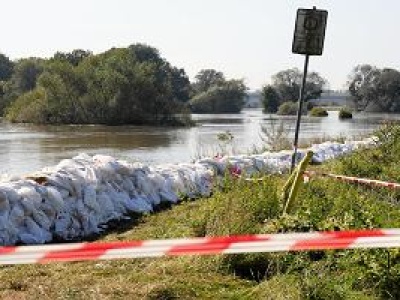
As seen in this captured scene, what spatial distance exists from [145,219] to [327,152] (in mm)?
9816

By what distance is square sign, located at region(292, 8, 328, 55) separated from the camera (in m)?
8.86

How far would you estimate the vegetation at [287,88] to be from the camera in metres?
105

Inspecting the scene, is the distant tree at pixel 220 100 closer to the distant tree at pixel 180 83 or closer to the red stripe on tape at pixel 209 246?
the distant tree at pixel 180 83

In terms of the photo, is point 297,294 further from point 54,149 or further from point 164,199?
point 54,149

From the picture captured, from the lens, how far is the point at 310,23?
8.87 meters

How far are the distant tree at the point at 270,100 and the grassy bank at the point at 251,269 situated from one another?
97.6m

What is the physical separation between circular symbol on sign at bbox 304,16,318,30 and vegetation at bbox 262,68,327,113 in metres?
96.0

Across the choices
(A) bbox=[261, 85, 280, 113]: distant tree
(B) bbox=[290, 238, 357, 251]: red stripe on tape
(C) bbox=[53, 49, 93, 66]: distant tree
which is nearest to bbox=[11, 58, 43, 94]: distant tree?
(C) bbox=[53, 49, 93, 66]: distant tree

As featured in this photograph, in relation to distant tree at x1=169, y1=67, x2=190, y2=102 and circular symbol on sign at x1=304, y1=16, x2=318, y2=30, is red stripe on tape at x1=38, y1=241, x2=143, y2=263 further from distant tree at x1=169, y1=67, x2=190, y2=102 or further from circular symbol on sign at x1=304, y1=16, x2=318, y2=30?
distant tree at x1=169, y1=67, x2=190, y2=102

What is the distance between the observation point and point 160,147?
30.4 m

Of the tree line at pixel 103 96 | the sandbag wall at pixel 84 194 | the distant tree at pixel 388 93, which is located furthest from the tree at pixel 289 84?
the sandbag wall at pixel 84 194

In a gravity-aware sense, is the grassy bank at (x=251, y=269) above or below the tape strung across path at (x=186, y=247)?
below

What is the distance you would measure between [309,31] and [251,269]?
14.4 feet

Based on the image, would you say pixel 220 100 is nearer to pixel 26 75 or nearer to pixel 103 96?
pixel 26 75
